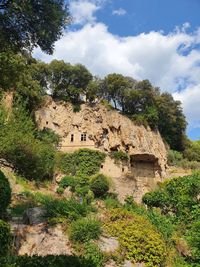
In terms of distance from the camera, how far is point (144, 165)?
4519 cm

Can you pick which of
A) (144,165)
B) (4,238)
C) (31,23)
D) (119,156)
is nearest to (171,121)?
(144,165)

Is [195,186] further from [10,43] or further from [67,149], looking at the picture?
[67,149]

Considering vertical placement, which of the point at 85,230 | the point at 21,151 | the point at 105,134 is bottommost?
the point at 85,230

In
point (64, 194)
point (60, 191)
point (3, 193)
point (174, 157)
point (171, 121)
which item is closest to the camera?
point (3, 193)

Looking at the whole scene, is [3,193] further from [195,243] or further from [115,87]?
[115,87]

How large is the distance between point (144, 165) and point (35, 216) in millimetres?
29539

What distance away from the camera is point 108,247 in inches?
598

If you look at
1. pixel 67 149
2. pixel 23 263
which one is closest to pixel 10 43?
pixel 23 263

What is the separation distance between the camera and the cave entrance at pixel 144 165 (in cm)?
4431

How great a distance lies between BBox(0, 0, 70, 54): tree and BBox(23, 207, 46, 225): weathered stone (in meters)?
7.38

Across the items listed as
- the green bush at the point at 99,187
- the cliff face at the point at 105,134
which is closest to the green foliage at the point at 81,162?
the cliff face at the point at 105,134

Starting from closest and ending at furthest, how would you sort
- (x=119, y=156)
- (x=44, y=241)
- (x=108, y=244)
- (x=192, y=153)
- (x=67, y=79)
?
(x=44, y=241), (x=108, y=244), (x=119, y=156), (x=67, y=79), (x=192, y=153)

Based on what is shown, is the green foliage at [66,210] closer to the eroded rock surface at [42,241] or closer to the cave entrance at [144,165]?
the eroded rock surface at [42,241]

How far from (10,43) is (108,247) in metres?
8.49
